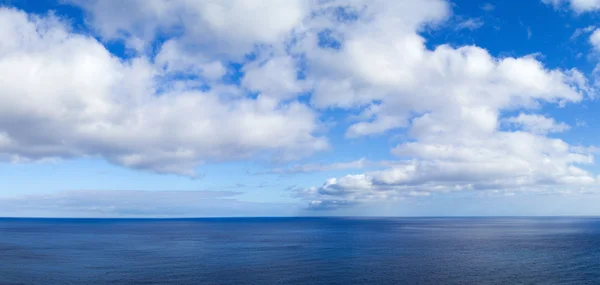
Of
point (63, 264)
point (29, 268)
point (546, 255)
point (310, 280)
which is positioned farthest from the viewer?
point (546, 255)

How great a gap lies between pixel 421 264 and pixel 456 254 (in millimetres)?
25730

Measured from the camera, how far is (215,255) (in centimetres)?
12044

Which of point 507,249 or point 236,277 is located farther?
point 507,249

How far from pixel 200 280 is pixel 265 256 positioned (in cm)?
3890

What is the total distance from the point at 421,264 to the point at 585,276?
3251cm

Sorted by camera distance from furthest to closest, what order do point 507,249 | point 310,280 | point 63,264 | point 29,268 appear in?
point 507,249 < point 63,264 < point 29,268 < point 310,280

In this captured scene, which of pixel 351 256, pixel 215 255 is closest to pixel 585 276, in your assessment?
pixel 351 256

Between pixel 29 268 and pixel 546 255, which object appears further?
pixel 546 255

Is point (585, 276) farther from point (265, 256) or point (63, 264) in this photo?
point (63, 264)

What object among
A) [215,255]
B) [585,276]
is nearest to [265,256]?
[215,255]

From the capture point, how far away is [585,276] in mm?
84000

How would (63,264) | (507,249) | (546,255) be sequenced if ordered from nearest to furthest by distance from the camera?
(63,264)
(546,255)
(507,249)

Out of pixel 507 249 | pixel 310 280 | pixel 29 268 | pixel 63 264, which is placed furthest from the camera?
pixel 507 249

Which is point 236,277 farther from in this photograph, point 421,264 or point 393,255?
point 393,255
